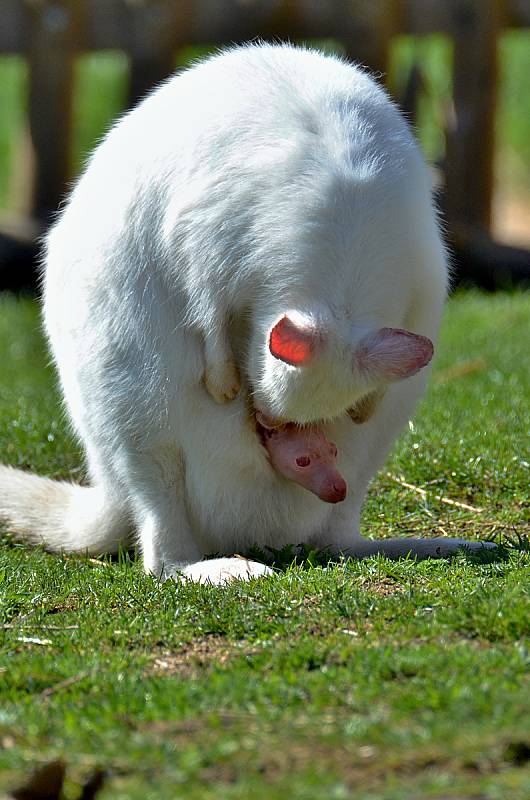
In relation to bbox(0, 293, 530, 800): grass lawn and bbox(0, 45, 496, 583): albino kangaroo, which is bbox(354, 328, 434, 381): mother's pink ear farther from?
bbox(0, 293, 530, 800): grass lawn

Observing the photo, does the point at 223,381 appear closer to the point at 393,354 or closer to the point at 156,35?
the point at 393,354

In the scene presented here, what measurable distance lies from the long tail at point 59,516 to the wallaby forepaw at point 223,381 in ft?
2.33

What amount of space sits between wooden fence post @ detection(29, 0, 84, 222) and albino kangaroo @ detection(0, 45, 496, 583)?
6.26 m

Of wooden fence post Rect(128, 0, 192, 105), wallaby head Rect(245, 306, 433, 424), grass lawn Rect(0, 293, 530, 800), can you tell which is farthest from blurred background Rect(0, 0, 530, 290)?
wallaby head Rect(245, 306, 433, 424)

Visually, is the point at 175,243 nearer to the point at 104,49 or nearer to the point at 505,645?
the point at 505,645

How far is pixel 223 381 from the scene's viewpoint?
13.1ft

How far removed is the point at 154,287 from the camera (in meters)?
4.02

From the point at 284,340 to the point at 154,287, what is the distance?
2.08 ft

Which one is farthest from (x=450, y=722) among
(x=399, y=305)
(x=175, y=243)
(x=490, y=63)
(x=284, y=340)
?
(x=490, y=63)

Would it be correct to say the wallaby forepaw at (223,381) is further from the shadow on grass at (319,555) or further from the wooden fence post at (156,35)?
the wooden fence post at (156,35)

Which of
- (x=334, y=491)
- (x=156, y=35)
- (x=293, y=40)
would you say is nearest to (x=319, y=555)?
(x=334, y=491)

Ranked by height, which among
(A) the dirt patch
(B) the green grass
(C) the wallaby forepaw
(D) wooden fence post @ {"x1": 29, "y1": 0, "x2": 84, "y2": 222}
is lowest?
(B) the green grass

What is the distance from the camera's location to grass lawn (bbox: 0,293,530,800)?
246 cm

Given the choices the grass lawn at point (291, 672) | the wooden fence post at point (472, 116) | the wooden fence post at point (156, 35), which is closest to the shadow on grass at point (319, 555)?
the grass lawn at point (291, 672)
